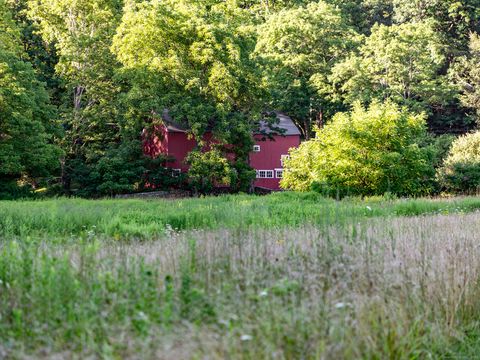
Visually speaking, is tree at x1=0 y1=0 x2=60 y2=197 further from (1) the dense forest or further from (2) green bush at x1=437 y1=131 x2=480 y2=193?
(2) green bush at x1=437 y1=131 x2=480 y2=193

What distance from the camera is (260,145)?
129 ft

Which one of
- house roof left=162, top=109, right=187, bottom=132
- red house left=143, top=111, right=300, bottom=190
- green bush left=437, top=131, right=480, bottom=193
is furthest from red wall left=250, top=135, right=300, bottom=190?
green bush left=437, top=131, right=480, bottom=193

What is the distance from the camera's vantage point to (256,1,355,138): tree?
132 feet

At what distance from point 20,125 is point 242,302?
Result: 24635 mm

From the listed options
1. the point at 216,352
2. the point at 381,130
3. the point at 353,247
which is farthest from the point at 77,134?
the point at 216,352

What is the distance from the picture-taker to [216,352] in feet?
12.0

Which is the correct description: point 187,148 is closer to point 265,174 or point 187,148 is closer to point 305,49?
point 265,174

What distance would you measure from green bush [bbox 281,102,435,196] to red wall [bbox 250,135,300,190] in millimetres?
13104

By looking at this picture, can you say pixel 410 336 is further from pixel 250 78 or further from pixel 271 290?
pixel 250 78

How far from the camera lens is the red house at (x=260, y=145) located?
34031 mm

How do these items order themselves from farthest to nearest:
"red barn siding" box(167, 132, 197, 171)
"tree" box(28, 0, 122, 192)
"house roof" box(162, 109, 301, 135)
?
"red barn siding" box(167, 132, 197, 171), "house roof" box(162, 109, 301, 135), "tree" box(28, 0, 122, 192)

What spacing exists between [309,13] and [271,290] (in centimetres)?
3893

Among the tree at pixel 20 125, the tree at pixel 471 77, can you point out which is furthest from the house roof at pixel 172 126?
the tree at pixel 471 77

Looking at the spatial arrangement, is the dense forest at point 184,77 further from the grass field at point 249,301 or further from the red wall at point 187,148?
Result: the grass field at point 249,301
